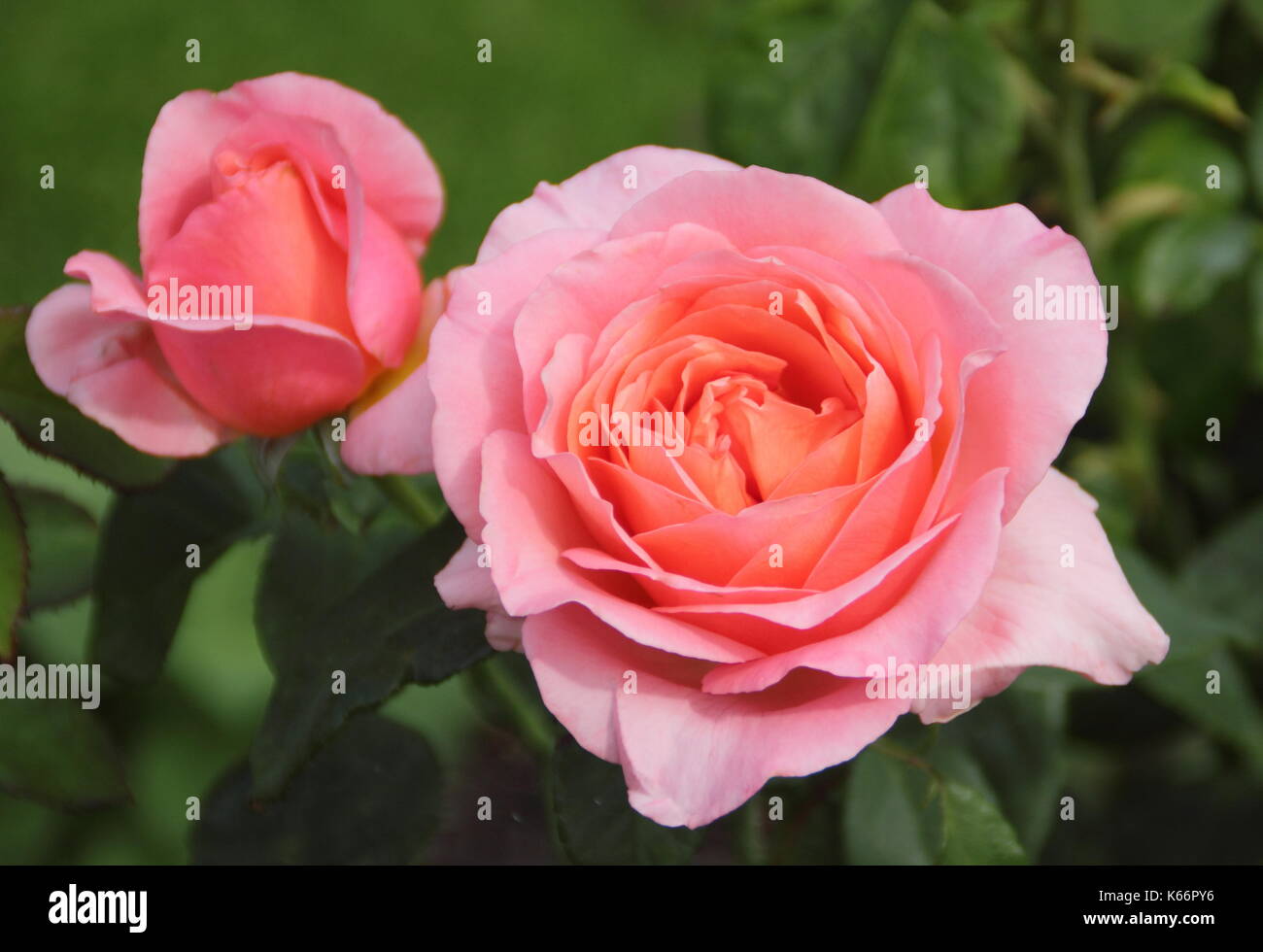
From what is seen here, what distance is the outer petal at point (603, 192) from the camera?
48cm

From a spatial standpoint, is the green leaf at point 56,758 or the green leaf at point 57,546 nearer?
the green leaf at point 56,758

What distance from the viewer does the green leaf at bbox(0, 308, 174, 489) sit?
1.71 feet

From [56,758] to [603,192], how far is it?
33 cm

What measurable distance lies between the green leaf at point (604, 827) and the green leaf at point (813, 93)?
40 centimetres

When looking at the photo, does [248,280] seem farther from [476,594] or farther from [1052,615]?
[1052,615]

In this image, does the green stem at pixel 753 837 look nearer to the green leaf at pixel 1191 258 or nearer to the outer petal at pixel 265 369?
the outer petal at pixel 265 369

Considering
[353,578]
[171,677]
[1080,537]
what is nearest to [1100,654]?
[1080,537]

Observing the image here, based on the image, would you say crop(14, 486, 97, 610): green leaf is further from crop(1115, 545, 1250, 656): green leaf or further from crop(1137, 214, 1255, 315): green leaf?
crop(1137, 214, 1255, 315): green leaf

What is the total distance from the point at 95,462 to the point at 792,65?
1.53 feet

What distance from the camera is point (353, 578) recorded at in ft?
2.06

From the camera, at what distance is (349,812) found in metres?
0.67

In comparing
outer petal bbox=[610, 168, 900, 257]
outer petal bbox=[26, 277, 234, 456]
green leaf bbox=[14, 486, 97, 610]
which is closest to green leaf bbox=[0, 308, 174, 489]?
outer petal bbox=[26, 277, 234, 456]

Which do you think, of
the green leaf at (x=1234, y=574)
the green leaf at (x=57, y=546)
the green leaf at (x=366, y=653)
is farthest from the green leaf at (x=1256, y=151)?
the green leaf at (x=57, y=546)

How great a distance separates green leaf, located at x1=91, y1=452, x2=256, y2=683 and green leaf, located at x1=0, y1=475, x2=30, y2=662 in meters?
0.09
